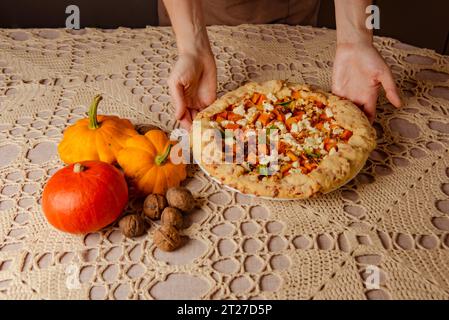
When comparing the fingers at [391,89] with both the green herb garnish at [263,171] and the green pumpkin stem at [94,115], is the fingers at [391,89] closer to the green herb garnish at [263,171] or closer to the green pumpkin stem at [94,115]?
the green herb garnish at [263,171]

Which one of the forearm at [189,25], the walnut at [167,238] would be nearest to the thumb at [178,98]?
the forearm at [189,25]

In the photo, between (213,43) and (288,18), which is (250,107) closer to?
(213,43)

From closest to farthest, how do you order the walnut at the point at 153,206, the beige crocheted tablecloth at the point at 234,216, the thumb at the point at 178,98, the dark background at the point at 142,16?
the beige crocheted tablecloth at the point at 234,216 < the walnut at the point at 153,206 < the thumb at the point at 178,98 < the dark background at the point at 142,16

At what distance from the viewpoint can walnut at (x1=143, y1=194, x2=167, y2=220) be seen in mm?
1120

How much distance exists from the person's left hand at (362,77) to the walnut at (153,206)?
0.65m

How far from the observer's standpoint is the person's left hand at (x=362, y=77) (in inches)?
55.1

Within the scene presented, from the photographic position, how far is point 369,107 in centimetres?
143

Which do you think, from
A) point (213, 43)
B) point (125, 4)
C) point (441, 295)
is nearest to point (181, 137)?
point (213, 43)

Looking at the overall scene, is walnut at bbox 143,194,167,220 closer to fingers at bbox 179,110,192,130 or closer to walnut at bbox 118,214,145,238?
walnut at bbox 118,214,145,238

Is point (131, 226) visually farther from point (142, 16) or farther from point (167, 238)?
point (142, 16)

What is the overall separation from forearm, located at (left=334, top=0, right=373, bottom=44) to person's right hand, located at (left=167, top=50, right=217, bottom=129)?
40cm

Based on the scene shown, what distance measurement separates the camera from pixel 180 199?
1122mm

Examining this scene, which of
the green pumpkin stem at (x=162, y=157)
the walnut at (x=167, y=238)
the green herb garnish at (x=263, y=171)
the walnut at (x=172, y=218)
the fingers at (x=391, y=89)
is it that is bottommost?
the walnut at (x=167, y=238)

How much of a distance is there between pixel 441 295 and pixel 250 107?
0.68 metres
